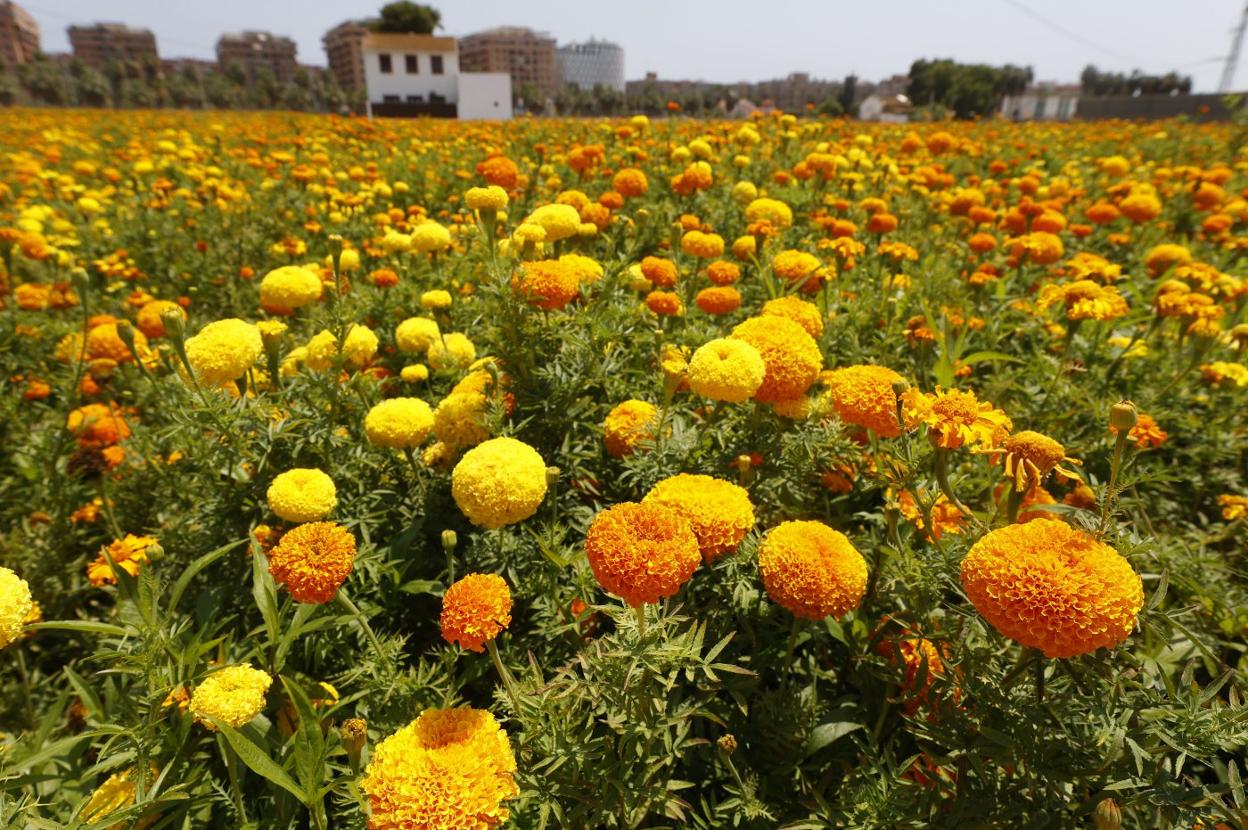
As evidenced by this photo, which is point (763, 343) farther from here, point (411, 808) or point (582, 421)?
point (411, 808)

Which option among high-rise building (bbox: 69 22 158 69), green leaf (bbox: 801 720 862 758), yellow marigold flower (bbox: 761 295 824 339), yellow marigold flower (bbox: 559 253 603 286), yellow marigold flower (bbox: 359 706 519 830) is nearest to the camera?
yellow marigold flower (bbox: 359 706 519 830)

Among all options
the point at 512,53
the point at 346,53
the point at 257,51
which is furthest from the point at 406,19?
the point at 257,51

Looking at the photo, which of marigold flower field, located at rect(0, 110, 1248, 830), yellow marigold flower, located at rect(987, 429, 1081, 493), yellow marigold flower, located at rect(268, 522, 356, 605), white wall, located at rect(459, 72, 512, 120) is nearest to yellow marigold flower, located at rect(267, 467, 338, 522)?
marigold flower field, located at rect(0, 110, 1248, 830)

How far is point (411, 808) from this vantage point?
1072 millimetres

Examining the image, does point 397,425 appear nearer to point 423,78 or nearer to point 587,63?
point 423,78

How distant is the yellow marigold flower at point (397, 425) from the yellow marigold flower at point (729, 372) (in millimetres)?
867

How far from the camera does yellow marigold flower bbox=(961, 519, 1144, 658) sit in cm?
100

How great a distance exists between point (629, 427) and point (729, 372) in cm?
41

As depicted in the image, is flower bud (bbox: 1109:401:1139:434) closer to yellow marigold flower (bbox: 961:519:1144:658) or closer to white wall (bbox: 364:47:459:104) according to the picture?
yellow marigold flower (bbox: 961:519:1144:658)

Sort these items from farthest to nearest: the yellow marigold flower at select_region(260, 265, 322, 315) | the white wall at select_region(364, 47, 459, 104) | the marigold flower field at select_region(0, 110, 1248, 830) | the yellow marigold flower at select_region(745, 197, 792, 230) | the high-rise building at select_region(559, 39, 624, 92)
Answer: the high-rise building at select_region(559, 39, 624, 92) < the white wall at select_region(364, 47, 459, 104) < the yellow marigold flower at select_region(745, 197, 792, 230) < the yellow marigold flower at select_region(260, 265, 322, 315) < the marigold flower field at select_region(0, 110, 1248, 830)

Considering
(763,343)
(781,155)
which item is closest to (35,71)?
(781,155)

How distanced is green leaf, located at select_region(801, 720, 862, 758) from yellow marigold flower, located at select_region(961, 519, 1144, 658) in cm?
56

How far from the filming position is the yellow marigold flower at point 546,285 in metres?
1.96

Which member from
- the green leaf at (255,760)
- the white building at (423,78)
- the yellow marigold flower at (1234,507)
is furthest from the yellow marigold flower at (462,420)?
the white building at (423,78)
